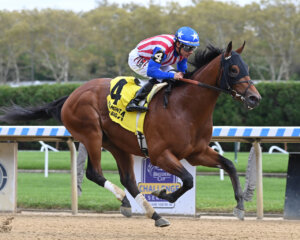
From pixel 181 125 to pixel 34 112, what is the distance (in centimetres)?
239

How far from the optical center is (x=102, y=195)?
992 centimetres

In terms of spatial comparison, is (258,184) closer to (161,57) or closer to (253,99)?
(253,99)

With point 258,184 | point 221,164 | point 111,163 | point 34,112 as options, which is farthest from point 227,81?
point 111,163

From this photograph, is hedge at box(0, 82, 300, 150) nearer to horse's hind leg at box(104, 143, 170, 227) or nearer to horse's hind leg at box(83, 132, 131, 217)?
horse's hind leg at box(104, 143, 170, 227)

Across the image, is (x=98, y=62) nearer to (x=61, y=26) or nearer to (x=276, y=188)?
(x=61, y=26)

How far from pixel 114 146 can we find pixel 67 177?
255 inches

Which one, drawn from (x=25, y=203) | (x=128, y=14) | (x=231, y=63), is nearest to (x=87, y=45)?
(x=128, y=14)

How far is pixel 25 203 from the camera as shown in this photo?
8930 mm

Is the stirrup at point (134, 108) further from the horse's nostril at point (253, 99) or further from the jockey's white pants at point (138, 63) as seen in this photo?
the horse's nostril at point (253, 99)

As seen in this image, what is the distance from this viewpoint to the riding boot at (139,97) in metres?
6.20

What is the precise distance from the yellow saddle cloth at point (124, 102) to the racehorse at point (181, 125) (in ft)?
0.24

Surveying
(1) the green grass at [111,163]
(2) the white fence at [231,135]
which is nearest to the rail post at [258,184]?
(2) the white fence at [231,135]

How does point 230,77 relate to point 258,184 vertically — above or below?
above

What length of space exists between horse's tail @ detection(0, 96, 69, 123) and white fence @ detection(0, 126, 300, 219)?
0.22 meters
